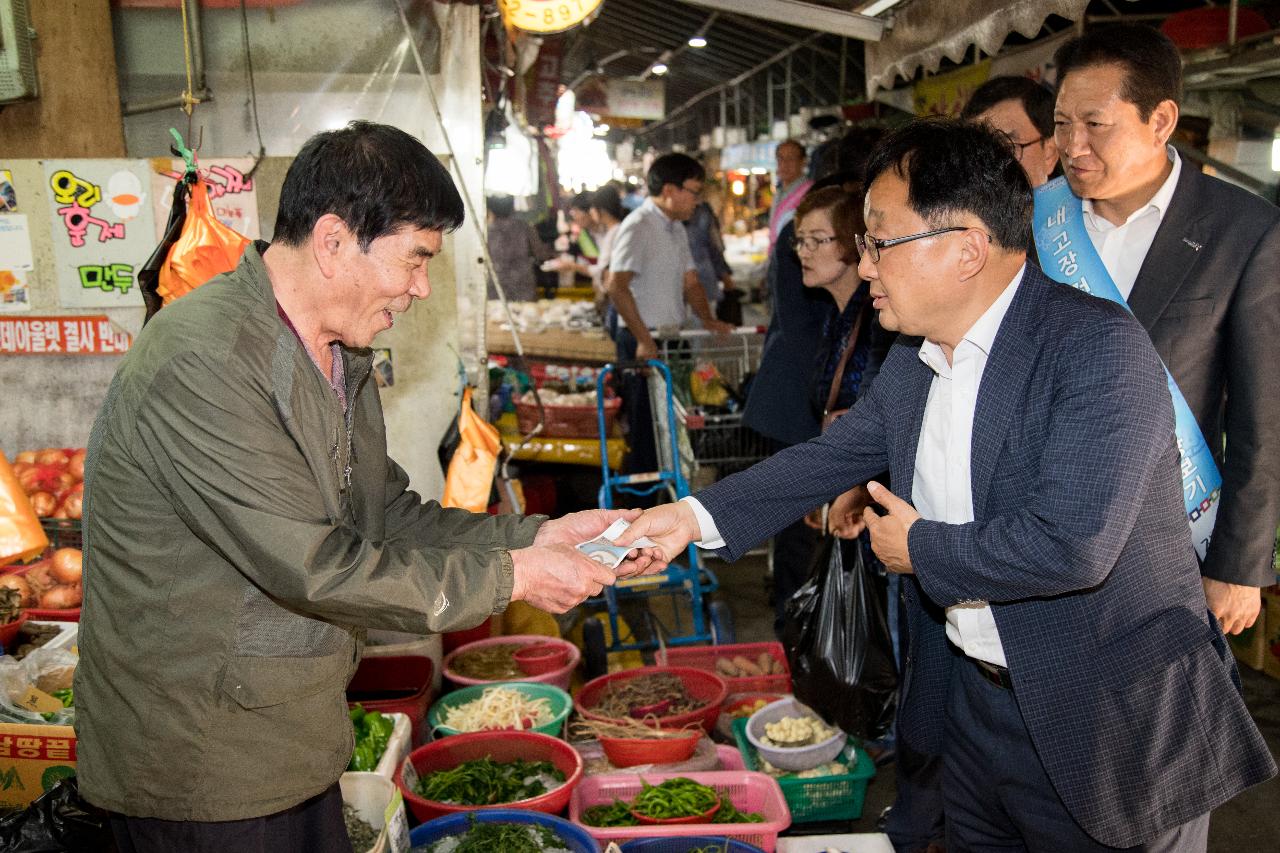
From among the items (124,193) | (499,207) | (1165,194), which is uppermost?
(499,207)

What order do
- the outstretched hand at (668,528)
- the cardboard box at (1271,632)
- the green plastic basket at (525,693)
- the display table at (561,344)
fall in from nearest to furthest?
the outstretched hand at (668,528)
the green plastic basket at (525,693)
the cardboard box at (1271,632)
the display table at (561,344)

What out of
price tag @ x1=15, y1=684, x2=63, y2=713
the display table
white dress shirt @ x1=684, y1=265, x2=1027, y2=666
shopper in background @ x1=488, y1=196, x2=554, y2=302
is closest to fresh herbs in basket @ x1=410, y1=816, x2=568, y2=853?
price tag @ x1=15, y1=684, x2=63, y2=713

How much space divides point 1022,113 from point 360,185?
113 inches

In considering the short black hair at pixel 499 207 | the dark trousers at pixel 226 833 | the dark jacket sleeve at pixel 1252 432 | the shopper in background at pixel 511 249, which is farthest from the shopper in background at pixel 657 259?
the dark trousers at pixel 226 833

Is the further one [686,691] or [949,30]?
[949,30]

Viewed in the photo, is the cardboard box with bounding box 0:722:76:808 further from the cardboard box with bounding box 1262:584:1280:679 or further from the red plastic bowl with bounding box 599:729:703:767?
the cardboard box with bounding box 1262:584:1280:679

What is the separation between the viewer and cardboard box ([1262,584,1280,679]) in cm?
557

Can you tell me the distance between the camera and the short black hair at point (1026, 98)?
13.4 ft

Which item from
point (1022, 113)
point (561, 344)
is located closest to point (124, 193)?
point (1022, 113)

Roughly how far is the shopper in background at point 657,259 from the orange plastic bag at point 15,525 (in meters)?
5.10

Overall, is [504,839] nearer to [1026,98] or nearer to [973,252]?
[973,252]

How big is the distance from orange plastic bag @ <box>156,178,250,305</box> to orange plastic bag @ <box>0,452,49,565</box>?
32.1 inches

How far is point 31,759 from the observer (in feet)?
11.3

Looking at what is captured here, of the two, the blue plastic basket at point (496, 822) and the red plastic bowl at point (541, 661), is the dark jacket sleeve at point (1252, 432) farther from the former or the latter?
the red plastic bowl at point (541, 661)
